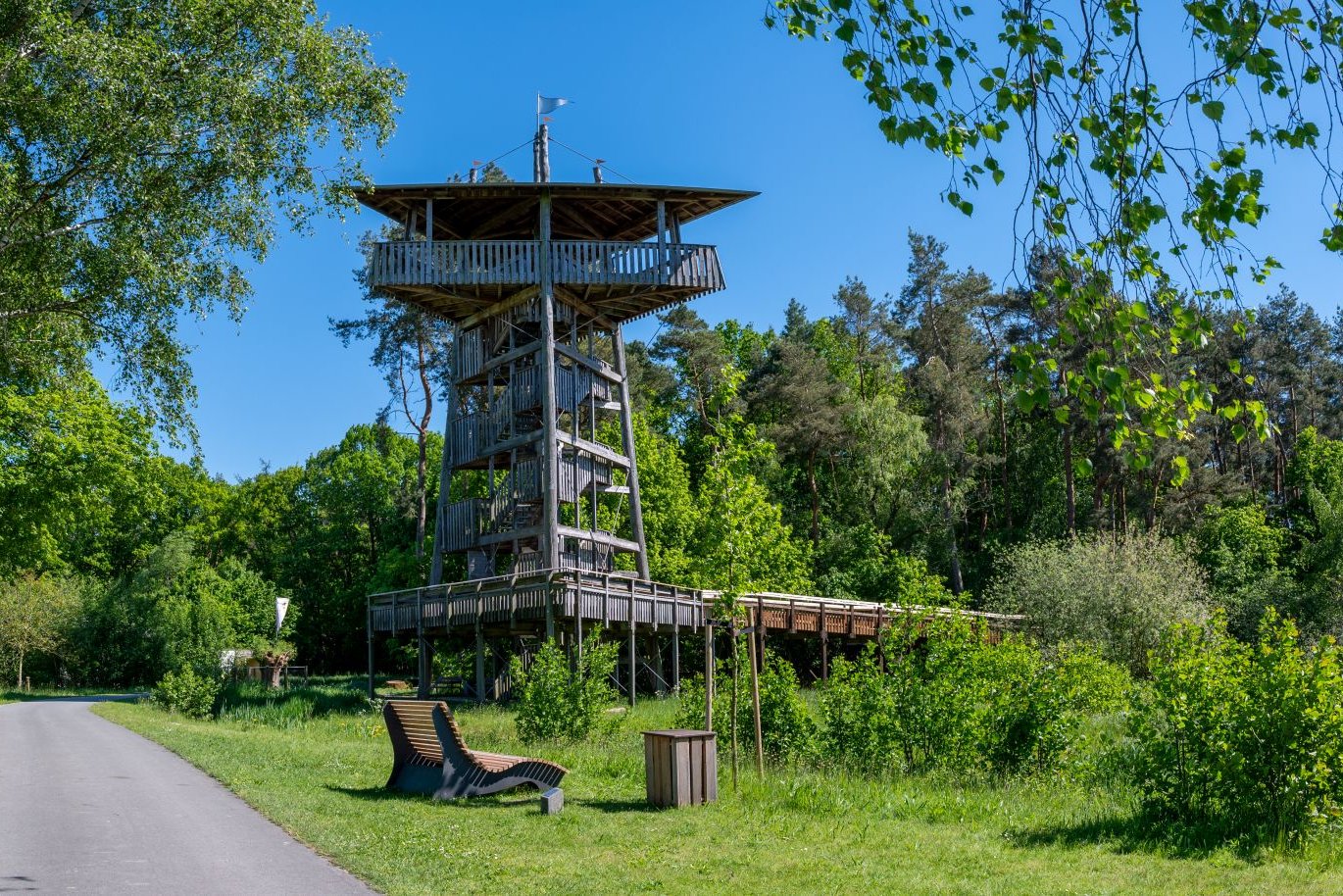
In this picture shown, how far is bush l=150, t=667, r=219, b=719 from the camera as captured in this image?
82.5 feet

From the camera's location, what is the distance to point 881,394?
50.6 metres

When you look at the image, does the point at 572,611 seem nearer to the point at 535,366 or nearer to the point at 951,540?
the point at 535,366

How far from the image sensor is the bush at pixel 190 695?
2516cm

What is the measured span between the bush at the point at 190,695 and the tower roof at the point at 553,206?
39.6 feet

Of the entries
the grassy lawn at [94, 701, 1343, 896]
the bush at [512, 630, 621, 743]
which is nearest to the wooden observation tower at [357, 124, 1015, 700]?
the bush at [512, 630, 621, 743]

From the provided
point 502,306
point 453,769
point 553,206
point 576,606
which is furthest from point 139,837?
point 553,206

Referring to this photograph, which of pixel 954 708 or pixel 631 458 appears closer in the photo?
pixel 954 708

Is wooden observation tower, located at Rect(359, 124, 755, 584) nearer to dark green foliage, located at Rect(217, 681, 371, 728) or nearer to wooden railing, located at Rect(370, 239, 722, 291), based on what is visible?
wooden railing, located at Rect(370, 239, 722, 291)

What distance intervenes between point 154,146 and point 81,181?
1.02 m

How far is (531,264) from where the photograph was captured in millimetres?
28578

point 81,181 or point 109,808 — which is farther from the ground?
point 81,181

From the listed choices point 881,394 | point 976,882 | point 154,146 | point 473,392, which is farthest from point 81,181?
point 881,394

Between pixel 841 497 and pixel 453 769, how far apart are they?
38.6m

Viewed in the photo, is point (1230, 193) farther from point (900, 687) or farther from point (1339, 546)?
point (1339, 546)
